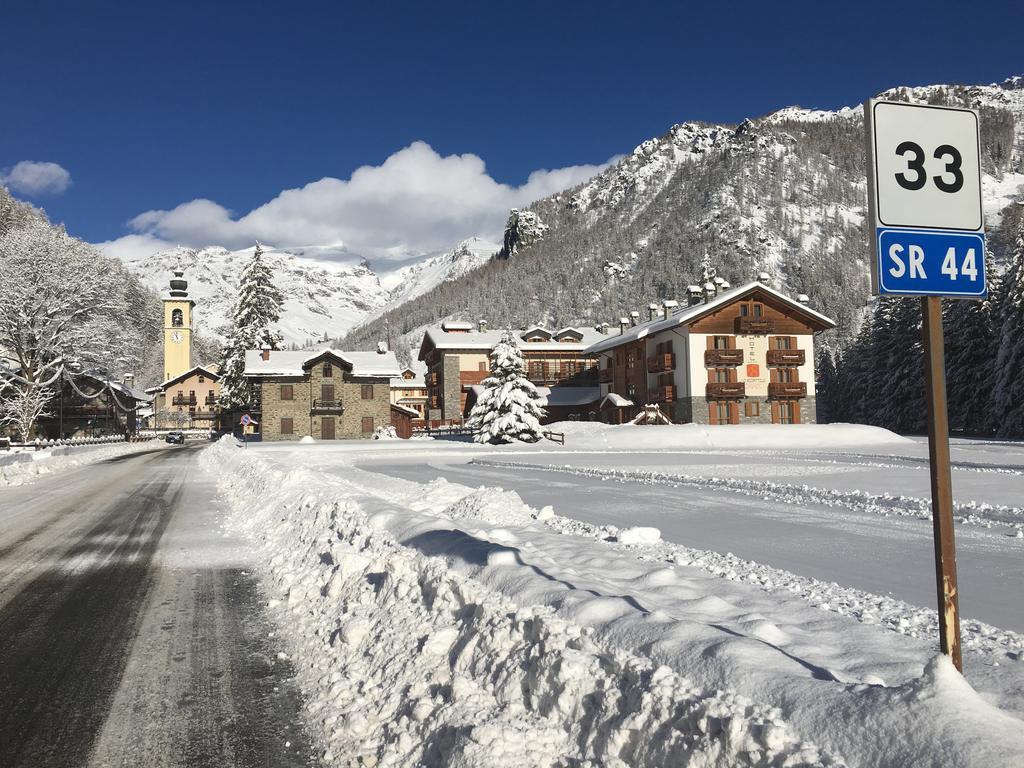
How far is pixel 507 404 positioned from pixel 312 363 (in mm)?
20970

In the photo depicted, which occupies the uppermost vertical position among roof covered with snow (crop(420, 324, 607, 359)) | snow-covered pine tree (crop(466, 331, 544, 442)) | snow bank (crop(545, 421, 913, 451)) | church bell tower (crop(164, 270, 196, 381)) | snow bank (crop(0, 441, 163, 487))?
church bell tower (crop(164, 270, 196, 381))

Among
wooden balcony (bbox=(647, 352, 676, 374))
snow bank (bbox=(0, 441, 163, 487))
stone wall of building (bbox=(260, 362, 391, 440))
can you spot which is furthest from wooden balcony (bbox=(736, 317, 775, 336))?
snow bank (bbox=(0, 441, 163, 487))

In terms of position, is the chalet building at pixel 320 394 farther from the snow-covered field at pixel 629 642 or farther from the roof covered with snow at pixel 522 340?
the snow-covered field at pixel 629 642

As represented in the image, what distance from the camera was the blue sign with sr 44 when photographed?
12.0ft

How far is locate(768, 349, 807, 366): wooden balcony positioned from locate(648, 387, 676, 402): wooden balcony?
7876mm

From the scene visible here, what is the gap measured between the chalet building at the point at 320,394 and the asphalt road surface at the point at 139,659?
159 feet

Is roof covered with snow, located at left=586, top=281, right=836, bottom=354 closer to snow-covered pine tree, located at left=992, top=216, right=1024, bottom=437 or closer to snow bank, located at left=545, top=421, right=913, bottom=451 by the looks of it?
snow bank, located at left=545, top=421, right=913, bottom=451

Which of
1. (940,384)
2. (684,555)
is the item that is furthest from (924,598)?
(940,384)

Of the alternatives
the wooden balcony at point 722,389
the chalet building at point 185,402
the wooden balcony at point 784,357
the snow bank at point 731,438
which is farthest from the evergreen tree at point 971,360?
the chalet building at point 185,402

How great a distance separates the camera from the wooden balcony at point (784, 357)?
176 ft

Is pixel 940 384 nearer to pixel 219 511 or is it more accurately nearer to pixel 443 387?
pixel 219 511

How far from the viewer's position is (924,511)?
12.2 metres

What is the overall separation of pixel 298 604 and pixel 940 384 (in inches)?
250

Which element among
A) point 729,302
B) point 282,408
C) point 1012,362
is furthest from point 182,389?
point 1012,362
